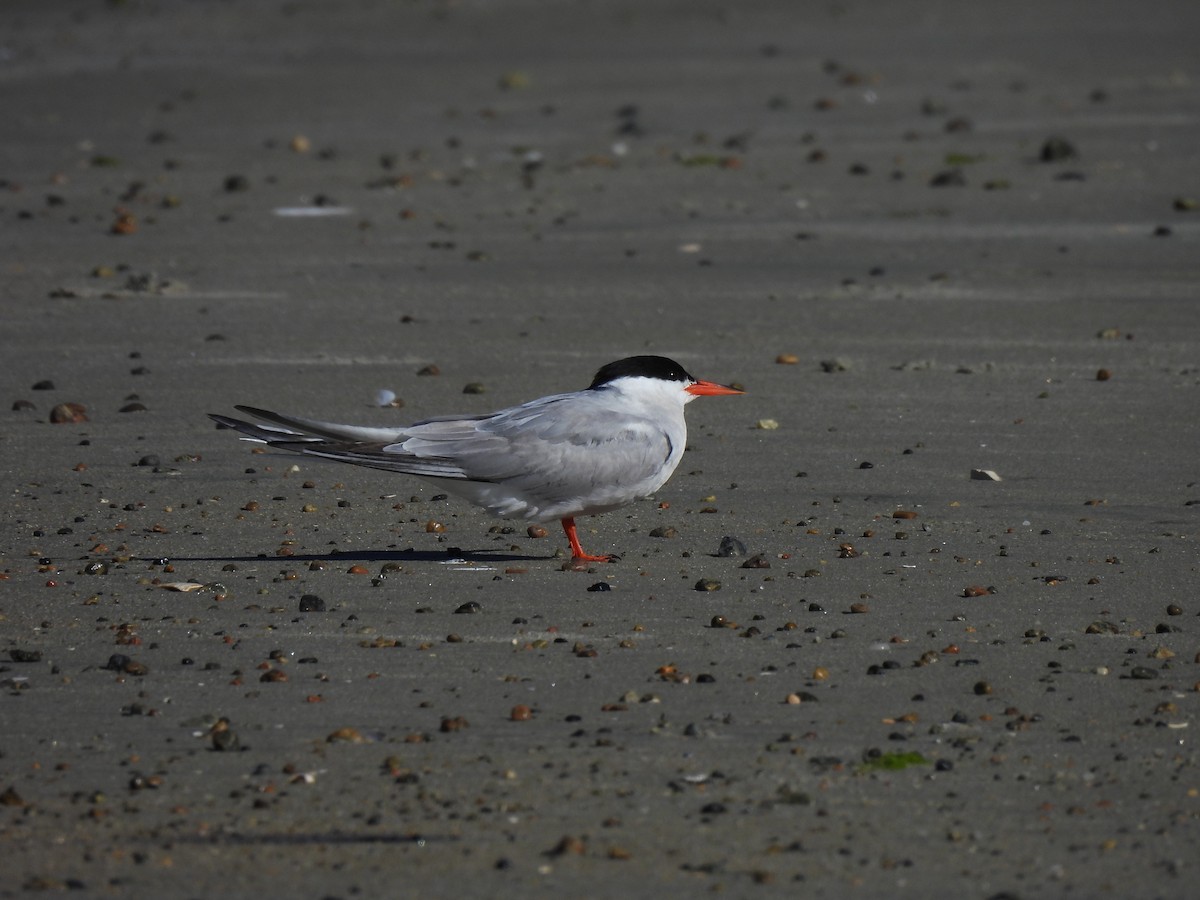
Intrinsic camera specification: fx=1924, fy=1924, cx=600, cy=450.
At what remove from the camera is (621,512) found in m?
6.68

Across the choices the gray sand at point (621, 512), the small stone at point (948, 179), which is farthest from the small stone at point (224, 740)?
the small stone at point (948, 179)

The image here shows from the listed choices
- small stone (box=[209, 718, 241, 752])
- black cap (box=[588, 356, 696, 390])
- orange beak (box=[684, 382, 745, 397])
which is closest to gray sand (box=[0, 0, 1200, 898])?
small stone (box=[209, 718, 241, 752])

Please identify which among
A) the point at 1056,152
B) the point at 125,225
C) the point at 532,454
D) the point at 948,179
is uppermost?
the point at 1056,152

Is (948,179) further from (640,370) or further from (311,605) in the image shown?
(311,605)

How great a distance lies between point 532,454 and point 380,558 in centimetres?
57

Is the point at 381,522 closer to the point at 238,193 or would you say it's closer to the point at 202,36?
the point at 238,193

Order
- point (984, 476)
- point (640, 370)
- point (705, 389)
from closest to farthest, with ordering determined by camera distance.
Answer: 1. point (640, 370)
2. point (705, 389)
3. point (984, 476)

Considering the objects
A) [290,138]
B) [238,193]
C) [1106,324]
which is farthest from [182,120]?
[1106,324]

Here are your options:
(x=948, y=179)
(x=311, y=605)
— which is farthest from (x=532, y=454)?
(x=948, y=179)

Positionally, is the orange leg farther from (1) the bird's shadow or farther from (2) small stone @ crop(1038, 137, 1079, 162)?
(2) small stone @ crop(1038, 137, 1079, 162)

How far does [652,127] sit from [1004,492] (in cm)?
803

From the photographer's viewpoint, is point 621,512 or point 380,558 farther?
point 621,512

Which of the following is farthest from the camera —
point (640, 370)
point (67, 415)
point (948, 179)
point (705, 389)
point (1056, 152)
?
point (1056, 152)

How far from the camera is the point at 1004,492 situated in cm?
663
